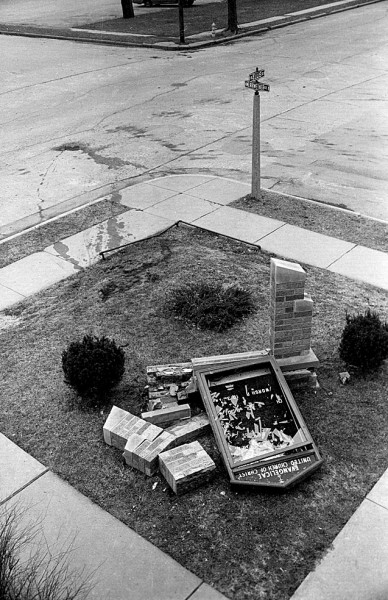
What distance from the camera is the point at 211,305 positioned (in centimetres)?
690

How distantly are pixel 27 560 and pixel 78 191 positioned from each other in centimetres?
768

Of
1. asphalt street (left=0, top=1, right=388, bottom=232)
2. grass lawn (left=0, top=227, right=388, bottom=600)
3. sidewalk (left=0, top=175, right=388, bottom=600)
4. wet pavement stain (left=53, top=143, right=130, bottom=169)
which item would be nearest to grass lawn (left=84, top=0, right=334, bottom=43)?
asphalt street (left=0, top=1, right=388, bottom=232)

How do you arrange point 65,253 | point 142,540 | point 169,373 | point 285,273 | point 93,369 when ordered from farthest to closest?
1. point 65,253
2. point 169,373
3. point 93,369
4. point 285,273
5. point 142,540

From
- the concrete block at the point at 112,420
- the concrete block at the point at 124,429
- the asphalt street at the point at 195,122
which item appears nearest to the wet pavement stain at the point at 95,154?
the asphalt street at the point at 195,122

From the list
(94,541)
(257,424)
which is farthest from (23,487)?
(257,424)

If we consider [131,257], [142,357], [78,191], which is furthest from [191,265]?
[78,191]

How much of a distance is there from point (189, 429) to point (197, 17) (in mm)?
29002

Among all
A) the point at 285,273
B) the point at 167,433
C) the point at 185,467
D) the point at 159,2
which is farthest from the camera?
the point at 159,2

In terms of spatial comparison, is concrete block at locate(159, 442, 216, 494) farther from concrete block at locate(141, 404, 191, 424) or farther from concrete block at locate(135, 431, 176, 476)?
concrete block at locate(141, 404, 191, 424)

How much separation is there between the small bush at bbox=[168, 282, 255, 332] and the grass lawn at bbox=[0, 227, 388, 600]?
0.15m

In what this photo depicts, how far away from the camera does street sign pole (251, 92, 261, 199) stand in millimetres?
9133

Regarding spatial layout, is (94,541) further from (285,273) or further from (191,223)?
(191,223)

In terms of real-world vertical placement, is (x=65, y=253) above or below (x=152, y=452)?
below

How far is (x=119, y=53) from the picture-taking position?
76.5ft
